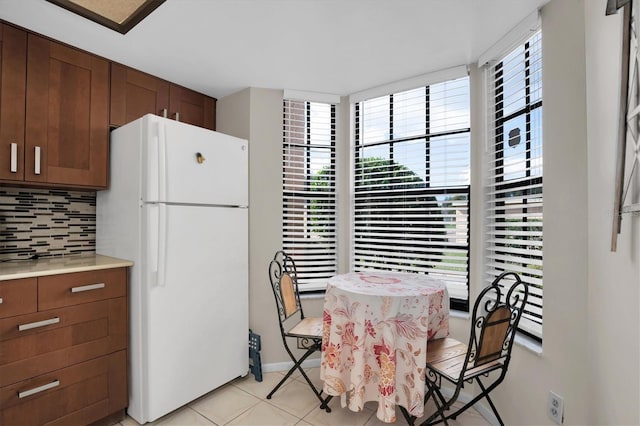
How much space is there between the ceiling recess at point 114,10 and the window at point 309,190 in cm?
132

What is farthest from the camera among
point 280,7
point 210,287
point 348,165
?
point 348,165

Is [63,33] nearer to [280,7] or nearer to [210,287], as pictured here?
[280,7]

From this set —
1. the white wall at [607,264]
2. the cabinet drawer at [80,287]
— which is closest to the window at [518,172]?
the white wall at [607,264]

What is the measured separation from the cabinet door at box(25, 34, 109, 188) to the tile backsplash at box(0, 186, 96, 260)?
0.33 m

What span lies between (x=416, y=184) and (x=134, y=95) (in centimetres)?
231

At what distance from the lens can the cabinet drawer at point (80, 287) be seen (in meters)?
1.66

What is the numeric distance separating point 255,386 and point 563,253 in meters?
2.24

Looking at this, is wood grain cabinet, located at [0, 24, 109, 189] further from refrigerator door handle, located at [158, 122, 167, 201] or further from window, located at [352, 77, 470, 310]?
window, located at [352, 77, 470, 310]

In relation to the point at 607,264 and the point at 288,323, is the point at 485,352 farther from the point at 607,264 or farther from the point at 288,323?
the point at 288,323

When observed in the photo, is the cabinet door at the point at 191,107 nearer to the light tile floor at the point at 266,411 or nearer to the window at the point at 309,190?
the window at the point at 309,190

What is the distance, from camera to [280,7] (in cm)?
167

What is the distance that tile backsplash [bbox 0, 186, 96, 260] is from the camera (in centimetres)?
201

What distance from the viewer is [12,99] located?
179cm

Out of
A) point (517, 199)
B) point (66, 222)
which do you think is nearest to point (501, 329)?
point (517, 199)
